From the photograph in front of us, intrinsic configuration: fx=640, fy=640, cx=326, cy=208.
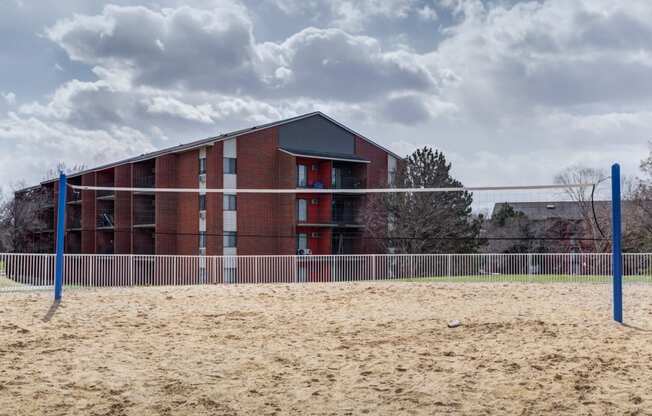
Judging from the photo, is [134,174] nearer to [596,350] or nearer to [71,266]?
[71,266]

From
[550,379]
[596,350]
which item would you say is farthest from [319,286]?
[550,379]

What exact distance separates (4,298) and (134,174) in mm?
24088

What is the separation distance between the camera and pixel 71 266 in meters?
19.4

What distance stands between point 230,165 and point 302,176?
4.47m

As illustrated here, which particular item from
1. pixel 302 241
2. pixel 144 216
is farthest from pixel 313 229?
pixel 144 216

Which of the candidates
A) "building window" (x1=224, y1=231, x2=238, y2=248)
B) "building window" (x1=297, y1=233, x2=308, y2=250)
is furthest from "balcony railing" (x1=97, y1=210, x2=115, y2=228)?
"building window" (x1=297, y1=233, x2=308, y2=250)

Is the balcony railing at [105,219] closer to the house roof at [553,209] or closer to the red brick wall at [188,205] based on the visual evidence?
the red brick wall at [188,205]

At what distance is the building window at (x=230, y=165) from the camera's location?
3394 cm

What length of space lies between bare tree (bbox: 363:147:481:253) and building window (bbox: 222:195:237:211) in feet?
23.7

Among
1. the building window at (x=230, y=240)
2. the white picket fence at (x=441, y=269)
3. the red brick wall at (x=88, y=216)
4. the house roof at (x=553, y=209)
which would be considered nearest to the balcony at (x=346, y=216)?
the building window at (x=230, y=240)

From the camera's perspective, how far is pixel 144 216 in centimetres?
3803

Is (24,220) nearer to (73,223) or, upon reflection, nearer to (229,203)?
(73,223)

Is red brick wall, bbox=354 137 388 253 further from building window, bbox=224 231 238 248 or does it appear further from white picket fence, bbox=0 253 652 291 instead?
white picket fence, bbox=0 253 652 291

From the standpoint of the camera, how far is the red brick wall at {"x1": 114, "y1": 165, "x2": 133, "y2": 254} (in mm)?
38781
